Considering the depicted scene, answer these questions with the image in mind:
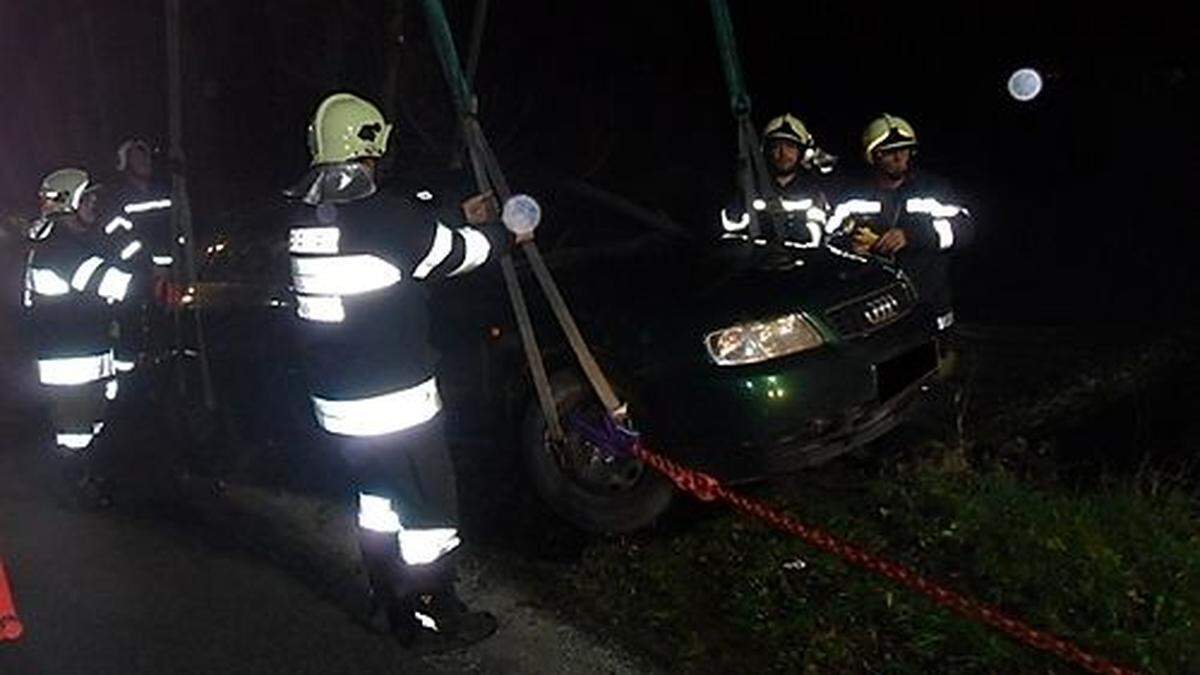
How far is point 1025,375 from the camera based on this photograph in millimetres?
7094

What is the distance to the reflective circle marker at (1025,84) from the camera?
440 inches

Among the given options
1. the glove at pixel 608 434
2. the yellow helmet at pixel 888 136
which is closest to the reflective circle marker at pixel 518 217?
the glove at pixel 608 434

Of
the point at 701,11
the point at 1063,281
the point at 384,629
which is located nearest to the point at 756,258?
the point at 384,629

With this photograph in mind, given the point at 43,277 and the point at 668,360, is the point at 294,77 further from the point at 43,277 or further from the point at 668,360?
the point at 668,360

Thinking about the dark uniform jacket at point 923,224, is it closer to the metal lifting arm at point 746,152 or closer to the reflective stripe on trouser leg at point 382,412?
the metal lifting arm at point 746,152

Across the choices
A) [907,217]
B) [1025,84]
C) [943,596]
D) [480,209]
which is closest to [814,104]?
[1025,84]

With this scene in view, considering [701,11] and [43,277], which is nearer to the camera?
[43,277]

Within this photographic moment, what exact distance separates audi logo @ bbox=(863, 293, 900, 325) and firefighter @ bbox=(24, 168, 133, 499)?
3773 mm

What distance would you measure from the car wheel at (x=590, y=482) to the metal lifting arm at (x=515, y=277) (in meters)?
0.20

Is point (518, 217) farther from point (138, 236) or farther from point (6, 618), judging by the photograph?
point (138, 236)

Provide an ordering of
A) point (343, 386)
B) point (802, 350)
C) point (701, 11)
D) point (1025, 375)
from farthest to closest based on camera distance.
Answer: point (701, 11), point (1025, 375), point (802, 350), point (343, 386)

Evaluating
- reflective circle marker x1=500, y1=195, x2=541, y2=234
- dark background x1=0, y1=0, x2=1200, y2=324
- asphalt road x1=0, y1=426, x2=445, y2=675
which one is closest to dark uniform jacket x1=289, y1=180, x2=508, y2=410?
reflective circle marker x1=500, y1=195, x2=541, y2=234

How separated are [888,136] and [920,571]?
2.22 meters

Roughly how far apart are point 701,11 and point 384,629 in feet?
33.3
